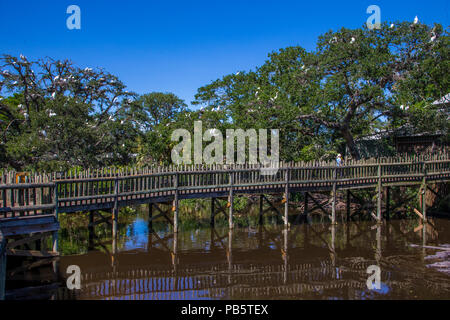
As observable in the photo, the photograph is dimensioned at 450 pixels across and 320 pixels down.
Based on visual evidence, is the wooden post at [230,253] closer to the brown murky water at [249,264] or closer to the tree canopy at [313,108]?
the brown murky water at [249,264]

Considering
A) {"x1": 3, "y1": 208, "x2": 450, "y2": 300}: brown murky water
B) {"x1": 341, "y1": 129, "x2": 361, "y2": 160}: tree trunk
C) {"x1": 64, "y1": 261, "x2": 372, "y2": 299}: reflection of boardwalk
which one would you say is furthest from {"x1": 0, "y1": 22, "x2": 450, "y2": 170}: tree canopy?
{"x1": 64, "y1": 261, "x2": 372, "y2": 299}: reflection of boardwalk

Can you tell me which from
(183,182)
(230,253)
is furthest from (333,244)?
(183,182)

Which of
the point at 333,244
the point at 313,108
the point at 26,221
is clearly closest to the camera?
the point at 26,221

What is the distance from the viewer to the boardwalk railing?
1128 centimetres

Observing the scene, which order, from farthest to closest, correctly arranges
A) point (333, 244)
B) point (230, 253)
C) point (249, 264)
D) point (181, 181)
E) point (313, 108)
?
point (313, 108) < point (181, 181) < point (333, 244) < point (230, 253) < point (249, 264)

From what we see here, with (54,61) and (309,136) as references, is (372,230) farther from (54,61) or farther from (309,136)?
(54,61)

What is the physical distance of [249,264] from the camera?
1244 centimetres

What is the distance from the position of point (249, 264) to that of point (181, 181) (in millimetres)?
4864

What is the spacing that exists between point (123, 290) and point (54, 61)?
70.3 feet

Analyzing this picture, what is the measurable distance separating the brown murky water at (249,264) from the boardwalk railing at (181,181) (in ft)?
6.16

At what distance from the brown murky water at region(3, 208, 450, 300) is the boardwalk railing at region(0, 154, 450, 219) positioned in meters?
1.88

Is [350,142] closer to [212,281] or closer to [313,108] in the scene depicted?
[313,108]

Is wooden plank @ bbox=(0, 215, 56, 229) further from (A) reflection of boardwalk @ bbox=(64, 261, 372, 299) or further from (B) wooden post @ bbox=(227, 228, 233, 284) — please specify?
(B) wooden post @ bbox=(227, 228, 233, 284)
